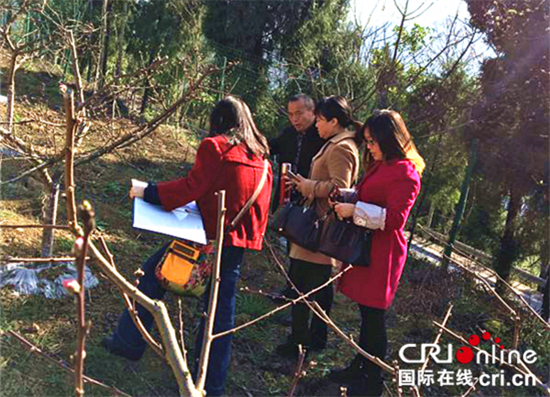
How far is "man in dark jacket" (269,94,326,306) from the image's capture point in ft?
11.8

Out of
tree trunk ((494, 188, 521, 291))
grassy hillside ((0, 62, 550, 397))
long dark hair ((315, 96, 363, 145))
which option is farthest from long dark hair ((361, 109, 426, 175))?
tree trunk ((494, 188, 521, 291))

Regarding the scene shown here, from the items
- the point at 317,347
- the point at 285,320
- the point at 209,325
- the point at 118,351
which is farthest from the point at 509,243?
the point at 209,325

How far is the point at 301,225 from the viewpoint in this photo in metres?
3.04

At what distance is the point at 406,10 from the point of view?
491 cm

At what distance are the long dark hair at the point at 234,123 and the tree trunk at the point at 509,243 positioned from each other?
5.23 m

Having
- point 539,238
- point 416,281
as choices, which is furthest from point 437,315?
point 539,238

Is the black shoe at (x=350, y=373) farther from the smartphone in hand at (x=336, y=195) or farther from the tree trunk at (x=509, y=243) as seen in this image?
the tree trunk at (x=509, y=243)

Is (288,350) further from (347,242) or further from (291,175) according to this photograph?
(291,175)

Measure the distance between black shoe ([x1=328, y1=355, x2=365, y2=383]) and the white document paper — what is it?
4.26ft

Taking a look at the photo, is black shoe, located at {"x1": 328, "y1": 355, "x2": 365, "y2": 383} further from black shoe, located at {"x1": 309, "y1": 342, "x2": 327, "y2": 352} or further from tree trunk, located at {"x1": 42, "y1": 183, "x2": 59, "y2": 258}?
tree trunk, located at {"x1": 42, "y1": 183, "x2": 59, "y2": 258}

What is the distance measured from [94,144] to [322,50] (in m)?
5.97

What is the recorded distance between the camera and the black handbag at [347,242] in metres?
2.82

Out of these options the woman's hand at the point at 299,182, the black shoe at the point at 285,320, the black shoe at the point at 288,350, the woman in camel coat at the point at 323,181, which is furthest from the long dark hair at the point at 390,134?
the black shoe at the point at 285,320

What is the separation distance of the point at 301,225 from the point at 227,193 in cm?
66
